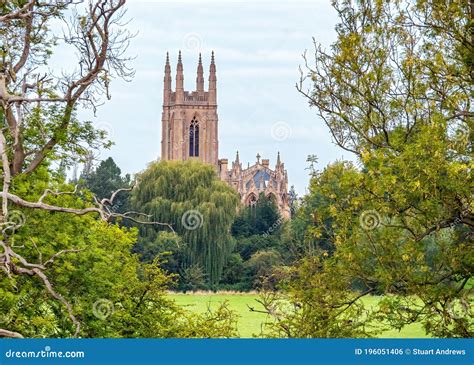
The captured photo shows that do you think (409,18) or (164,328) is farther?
(164,328)

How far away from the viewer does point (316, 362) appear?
9.44 meters

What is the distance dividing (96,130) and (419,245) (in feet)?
18.9

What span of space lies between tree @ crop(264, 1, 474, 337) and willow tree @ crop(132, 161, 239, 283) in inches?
1235

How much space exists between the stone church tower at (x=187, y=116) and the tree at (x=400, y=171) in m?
97.6

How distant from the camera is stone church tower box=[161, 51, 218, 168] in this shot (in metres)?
112

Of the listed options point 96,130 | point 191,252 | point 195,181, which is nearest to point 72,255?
point 96,130

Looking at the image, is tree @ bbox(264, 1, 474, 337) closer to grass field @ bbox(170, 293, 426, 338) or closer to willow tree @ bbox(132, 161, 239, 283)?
grass field @ bbox(170, 293, 426, 338)

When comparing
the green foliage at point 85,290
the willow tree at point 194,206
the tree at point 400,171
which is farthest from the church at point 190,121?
the tree at point 400,171

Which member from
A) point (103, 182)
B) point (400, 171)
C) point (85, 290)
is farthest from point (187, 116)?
point (400, 171)

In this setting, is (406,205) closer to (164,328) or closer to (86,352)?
(86,352)

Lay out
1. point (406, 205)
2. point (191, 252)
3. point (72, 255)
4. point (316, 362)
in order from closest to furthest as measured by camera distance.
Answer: point (316, 362) < point (406, 205) < point (72, 255) < point (191, 252)

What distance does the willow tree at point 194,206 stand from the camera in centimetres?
4616

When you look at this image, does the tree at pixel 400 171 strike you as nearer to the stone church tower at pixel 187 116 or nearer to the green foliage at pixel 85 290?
the green foliage at pixel 85 290

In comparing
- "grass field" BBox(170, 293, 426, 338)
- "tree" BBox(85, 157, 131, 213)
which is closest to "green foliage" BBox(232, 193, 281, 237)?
"tree" BBox(85, 157, 131, 213)
